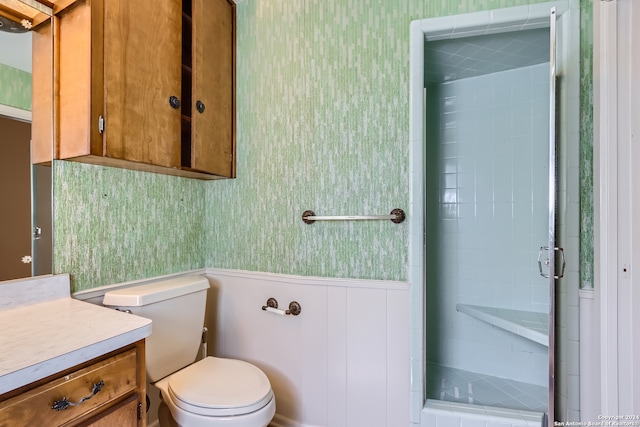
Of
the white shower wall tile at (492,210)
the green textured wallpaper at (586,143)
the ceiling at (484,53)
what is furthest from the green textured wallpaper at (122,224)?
the green textured wallpaper at (586,143)

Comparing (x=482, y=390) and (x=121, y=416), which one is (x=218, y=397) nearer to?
Answer: (x=121, y=416)

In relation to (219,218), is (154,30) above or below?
above

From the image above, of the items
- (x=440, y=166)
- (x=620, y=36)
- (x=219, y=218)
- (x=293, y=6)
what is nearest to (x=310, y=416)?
(x=219, y=218)

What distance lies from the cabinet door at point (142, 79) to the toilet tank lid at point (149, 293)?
0.57 m

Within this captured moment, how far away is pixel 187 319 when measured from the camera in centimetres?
149

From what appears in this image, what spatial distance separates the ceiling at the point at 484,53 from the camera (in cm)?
143

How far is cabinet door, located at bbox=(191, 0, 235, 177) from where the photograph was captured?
1.51 meters

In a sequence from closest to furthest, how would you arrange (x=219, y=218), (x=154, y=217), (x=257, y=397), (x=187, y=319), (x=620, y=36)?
1. (x=620, y=36)
2. (x=257, y=397)
3. (x=187, y=319)
4. (x=154, y=217)
5. (x=219, y=218)

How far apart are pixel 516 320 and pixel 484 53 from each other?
1.51 meters

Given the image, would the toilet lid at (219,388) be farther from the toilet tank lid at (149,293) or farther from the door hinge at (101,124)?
the door hinge at (101,124)

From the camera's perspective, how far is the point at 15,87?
1137 mm

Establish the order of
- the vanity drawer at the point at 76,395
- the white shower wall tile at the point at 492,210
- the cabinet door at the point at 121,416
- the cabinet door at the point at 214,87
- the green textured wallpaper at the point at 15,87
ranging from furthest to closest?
the white shower wall tile at the point at 492,210 → the cabinet door at the point at 214,87 → the green textured wallpaper at the point at 15,87 → the cabinet door at the point at 121,416 → the vanity drawer at the point at 76,395

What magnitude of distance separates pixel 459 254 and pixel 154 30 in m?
2.14

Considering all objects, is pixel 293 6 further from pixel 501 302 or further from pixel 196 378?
pixel 501 302
